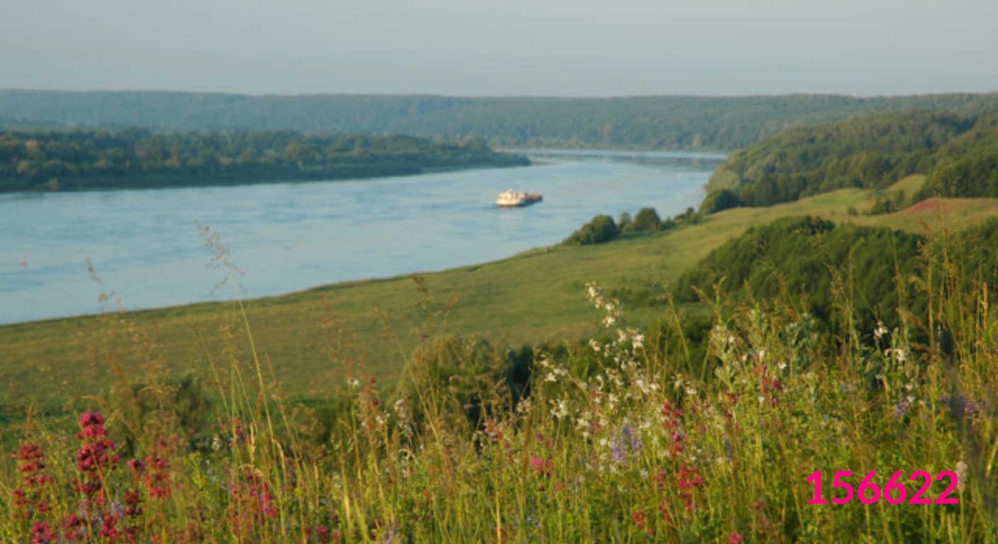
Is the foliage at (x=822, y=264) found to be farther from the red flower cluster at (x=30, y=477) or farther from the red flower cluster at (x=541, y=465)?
the red flower cluster at (x=30, y=477)

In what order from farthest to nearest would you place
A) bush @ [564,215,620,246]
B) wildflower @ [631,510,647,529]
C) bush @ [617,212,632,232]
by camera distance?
bush @ [617,212,632,232] < bush @ [564,215,620,246] < wildflower @ [631,510,647,529]

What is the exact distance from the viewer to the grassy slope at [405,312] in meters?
20.1

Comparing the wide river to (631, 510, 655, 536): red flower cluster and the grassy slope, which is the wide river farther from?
(631, 510, 655, 536): red flower cluster

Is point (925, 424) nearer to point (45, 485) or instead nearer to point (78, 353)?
point (45, 485)

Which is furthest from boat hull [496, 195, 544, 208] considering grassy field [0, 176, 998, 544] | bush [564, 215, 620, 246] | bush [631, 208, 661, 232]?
grassy field [0, 176, 998, 544]

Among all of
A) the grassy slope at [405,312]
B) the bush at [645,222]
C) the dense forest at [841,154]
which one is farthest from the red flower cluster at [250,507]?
the bush at [645,222]

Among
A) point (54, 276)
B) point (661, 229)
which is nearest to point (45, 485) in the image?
point (54, 276)

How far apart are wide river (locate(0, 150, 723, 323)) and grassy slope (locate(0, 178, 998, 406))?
1887mm

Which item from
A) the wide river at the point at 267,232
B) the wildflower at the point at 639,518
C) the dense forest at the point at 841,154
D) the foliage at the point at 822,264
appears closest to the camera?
the wildflower at the point at 639,518

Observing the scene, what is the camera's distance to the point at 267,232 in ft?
162

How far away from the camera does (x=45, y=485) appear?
2279 mm

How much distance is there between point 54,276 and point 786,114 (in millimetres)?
173414

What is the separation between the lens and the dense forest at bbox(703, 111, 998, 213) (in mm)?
56188

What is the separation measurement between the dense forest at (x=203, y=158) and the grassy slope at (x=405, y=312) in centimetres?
4808
